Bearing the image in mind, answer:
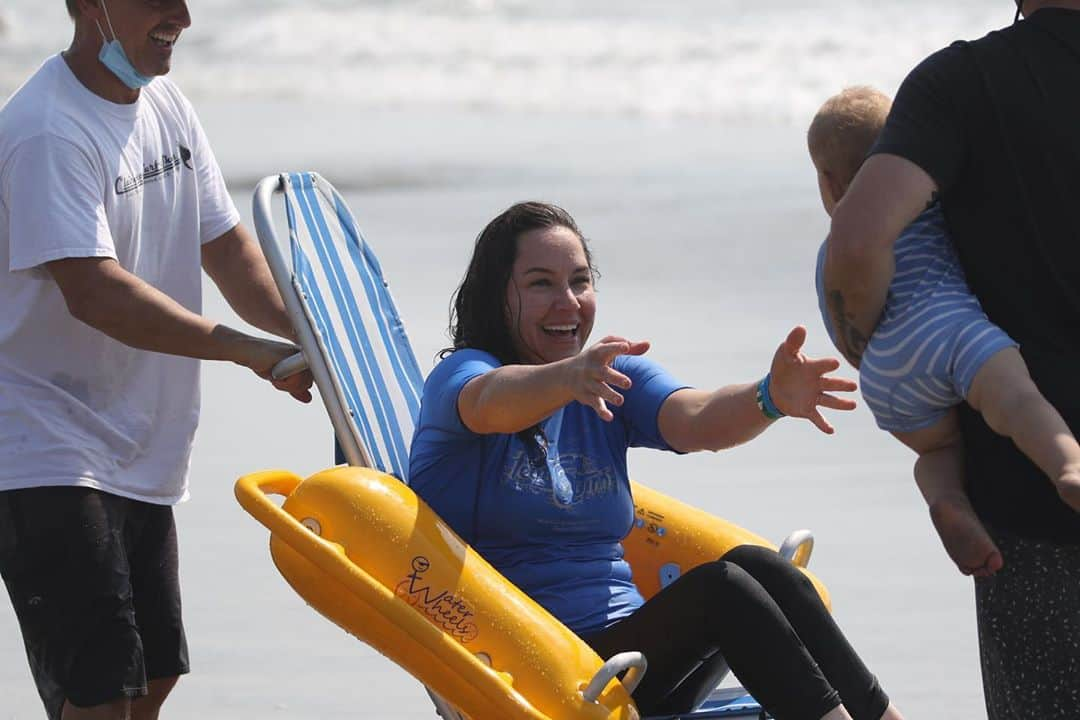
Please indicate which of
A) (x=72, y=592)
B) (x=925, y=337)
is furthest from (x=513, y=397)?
(x=72, y=592)

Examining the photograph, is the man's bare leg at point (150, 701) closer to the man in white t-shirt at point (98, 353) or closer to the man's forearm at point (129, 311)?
the man in white t-shirt at point (98, 353)

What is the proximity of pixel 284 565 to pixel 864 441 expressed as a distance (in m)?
4.15

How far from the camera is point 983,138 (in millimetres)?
2598

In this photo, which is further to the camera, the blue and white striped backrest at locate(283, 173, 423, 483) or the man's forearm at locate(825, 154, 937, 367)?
the blue and white striped backrest at locate(283, 173, 423, 483)

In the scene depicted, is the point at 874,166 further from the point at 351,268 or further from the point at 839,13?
the point at 839,13

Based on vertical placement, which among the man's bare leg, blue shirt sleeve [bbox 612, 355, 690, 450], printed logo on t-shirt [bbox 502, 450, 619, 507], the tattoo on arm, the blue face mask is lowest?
the man's bare leg

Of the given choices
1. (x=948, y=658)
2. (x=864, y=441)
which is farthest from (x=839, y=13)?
(x=948, y=658)

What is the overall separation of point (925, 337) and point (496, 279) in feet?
3.96

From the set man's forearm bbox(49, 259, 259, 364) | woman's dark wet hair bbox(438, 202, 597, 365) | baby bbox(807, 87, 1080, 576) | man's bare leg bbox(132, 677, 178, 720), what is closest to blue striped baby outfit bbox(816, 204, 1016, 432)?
baby bbox(807, 87, 1080, 576)

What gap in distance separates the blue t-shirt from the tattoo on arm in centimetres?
80

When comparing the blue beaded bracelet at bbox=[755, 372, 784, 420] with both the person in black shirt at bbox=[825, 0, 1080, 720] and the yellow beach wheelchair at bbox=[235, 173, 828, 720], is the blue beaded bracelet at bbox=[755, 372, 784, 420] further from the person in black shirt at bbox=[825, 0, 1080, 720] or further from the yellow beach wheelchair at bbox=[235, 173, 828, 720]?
the person in black shirt at bbox=[825, 0, 1080, 720]

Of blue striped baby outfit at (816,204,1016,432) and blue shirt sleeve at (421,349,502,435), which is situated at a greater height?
blue striped baby outfit at (816,204,1016,432)

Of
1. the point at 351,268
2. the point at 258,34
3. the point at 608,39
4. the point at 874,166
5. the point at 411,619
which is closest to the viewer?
the point at 874,166

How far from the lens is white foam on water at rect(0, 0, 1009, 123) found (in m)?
21.5
